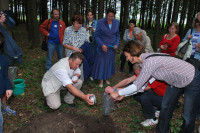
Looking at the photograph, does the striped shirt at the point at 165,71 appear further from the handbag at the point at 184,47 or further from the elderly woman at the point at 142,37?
the elderly woman at the point at 142,37

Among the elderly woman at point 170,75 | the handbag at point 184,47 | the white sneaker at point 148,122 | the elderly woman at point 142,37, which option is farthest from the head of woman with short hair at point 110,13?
the white sneaker at point 148,122

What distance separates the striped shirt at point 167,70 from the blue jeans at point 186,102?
0.11 meters

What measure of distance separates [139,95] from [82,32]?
2.34 metres

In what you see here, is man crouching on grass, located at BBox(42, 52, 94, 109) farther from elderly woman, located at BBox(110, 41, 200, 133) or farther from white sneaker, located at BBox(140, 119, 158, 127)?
white sneaker, located at BBox(140, 119, 158, 127)

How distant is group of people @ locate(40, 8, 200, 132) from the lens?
2281mm

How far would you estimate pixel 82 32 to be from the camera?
172 inches

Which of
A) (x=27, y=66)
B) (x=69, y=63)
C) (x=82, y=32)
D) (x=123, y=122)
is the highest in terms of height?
(x=82, y=32)

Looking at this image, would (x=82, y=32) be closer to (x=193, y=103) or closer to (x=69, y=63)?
(x=69, y=63)

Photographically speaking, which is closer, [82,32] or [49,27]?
[82,32]

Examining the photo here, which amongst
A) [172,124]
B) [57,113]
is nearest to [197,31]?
[172,124]

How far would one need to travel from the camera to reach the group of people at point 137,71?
2.28 meters

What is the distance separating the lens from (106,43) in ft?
14.7

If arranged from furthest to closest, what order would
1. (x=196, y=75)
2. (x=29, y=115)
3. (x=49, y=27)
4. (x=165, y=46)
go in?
(x=49, y=27) → (x=165, y=46) → (x=29, y=115) → (x=196, y=75)

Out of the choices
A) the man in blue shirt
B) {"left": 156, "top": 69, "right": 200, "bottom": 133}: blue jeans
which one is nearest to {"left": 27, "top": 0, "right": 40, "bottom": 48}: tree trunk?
the man in blue shirt
